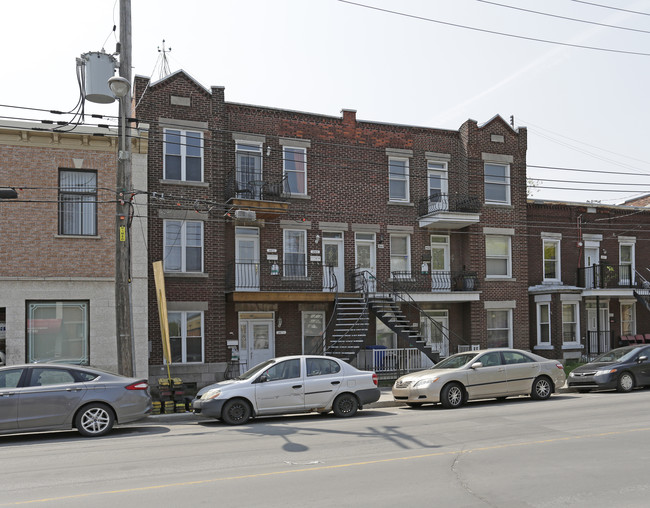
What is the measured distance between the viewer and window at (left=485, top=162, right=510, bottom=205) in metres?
26.3

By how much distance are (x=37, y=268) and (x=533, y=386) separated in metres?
13.7

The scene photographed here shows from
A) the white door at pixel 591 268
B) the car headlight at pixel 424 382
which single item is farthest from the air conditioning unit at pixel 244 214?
the white door at pixel 591 268

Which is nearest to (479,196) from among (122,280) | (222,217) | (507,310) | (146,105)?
(507,310)

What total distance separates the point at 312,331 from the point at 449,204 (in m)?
7.36

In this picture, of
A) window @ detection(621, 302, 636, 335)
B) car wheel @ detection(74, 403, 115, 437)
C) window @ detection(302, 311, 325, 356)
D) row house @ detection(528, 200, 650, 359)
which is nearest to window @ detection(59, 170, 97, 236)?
car wheel @ detection(74, 403, 115, 437)

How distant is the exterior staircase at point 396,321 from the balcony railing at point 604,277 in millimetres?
9730

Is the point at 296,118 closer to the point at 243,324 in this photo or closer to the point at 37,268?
the point at 243,324

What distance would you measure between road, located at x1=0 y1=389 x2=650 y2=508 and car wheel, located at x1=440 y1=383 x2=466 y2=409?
5.17 ft

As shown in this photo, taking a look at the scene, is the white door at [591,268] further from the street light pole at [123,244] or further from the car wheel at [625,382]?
the street light pole at [123,244]

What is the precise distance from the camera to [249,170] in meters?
22.6

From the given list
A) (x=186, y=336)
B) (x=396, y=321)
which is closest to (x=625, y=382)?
(x=396, y=321)

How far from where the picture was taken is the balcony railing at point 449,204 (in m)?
24.9

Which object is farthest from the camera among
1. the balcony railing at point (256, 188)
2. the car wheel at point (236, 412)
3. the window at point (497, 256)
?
the window at point (497, 256)

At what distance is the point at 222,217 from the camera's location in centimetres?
2191
